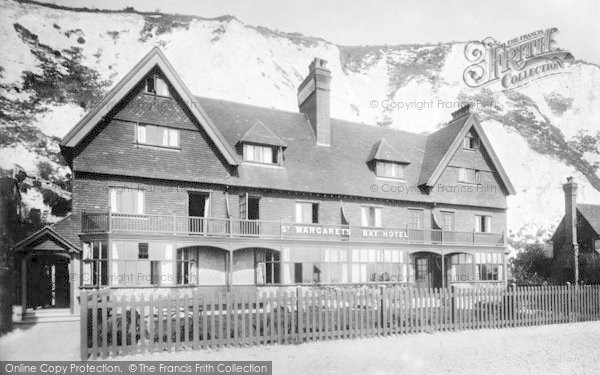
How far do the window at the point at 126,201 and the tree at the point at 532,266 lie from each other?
31401 millimetres

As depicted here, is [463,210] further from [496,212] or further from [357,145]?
[357,145]

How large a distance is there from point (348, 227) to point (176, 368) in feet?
48.7

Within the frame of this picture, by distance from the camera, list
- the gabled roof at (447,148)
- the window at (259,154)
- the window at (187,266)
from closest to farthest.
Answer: the window at (187,266) → the window at (259,154) → the gabled roof at (447,148)

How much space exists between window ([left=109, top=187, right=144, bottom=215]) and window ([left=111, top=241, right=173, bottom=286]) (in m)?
1.76

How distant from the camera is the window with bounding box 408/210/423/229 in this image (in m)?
26.8

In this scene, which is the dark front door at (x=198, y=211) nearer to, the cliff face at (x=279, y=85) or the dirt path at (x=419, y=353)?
the dirt path at (x=419, y=353)

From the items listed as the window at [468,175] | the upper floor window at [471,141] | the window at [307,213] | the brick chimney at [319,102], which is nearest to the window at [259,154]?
the window at [307,213]

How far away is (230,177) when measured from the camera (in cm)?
2227

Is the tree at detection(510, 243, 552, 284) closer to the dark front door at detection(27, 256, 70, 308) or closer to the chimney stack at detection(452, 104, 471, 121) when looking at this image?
the chimney stack at detection(452, 104, 471, 121)

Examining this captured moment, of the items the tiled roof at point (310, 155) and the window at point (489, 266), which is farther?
the window at point (489, 266)

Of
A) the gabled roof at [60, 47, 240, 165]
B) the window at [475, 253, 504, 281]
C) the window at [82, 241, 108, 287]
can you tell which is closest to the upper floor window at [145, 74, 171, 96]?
the gabled roof at [60, 47, 240, 165]

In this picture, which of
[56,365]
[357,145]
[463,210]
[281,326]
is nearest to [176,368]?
[56,365]

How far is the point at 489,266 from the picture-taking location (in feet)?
90.9

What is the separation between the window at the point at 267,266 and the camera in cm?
2262
